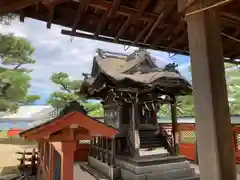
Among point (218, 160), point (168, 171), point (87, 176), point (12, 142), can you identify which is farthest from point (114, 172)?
point (12, 142)

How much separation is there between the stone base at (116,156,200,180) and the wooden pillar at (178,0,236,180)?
15.7 ft

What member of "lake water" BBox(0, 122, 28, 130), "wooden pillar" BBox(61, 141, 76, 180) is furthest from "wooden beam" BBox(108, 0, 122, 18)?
"lake water" BBox(0, 122, 28, 130)

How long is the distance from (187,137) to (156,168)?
322 cm

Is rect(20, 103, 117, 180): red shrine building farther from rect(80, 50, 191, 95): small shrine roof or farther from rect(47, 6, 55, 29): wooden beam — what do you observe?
rect(80, 50, 191, 95): small shrine roof

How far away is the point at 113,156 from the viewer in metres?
6.30

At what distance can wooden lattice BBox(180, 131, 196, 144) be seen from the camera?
8.40 metres

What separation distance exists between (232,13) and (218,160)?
1.15 metres

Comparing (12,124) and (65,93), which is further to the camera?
(12,124)

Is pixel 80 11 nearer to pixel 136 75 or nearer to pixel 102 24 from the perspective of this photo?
pixel 102 24

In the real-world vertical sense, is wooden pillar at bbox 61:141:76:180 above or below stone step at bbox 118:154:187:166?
above

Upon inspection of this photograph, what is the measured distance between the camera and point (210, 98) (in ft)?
4.17

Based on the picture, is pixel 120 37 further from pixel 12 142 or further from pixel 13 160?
pixel 12 142

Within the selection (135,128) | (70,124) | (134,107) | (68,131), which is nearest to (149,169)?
(135,128)

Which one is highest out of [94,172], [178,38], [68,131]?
[178,38]
